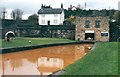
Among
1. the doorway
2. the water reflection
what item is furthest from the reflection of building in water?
the doorway

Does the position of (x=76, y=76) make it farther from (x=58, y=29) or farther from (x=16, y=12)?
(x=16, y=12)

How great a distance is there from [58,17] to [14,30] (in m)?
16.0

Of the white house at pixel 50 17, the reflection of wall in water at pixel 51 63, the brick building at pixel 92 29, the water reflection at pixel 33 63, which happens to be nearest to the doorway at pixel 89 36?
the brick building at pixel 92 29

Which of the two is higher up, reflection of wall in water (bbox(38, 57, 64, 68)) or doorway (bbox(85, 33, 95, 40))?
doorway (bbox(85, 33, 95, 40))

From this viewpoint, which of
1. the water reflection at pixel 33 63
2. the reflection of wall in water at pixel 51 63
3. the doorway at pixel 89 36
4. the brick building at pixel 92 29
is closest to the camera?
the water reflection at pixel 33 63

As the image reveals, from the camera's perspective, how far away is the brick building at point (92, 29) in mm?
49781

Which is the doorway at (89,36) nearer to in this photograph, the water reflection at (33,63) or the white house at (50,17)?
the white house at (50,17)

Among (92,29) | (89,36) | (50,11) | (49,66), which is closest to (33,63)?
(49,66)

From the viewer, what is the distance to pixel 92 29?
164 ft

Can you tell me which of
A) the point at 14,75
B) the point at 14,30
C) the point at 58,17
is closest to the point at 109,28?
the point at 14,30

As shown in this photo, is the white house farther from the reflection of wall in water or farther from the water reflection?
the reflection of wall in water

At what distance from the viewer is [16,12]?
354 feet

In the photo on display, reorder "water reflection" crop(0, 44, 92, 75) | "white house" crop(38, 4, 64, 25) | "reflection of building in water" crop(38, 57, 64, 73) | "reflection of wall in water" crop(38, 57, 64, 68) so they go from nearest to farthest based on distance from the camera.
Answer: "water reflection" crop(0, 44, 92, 75) → "reflection of building in water" crop(38, 57, 64, 73) → "reflection of wall in water" crop(38, 57, 64, 68) → "white house" crop(38, 4, 64, 25)

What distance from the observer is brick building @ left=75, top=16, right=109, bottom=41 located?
163ft
